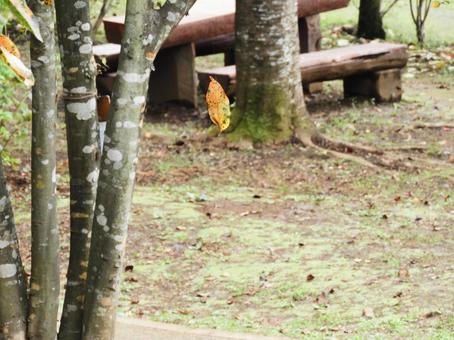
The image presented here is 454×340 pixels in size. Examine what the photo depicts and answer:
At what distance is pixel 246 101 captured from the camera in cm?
1108

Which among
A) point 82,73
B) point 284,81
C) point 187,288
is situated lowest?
point 187,288

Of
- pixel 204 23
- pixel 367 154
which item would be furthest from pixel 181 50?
pixel 367 154

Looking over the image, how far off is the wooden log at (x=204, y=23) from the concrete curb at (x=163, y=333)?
754 centimetres

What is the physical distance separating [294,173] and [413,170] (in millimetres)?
1062

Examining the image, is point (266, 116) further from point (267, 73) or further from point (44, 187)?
point (44, 187)

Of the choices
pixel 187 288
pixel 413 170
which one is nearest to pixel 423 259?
pixel 187 288

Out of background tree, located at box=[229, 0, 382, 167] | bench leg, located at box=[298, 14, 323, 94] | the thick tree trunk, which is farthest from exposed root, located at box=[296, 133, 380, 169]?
bench leg, located at box=[298, 14, 323, 94]

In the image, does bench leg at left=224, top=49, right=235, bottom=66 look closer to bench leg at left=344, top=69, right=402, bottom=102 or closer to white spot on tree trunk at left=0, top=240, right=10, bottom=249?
bench leg at left=344, top=69, right=402, bottom=102

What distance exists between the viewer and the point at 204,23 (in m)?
13.4

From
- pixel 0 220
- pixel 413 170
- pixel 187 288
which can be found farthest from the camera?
pixel 413 170

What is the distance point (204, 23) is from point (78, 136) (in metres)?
9.20

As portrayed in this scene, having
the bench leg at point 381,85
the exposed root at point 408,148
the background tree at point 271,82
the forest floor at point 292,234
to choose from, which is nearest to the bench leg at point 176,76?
the forest floor at point 292,234

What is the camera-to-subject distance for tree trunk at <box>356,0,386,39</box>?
17922 millimetres

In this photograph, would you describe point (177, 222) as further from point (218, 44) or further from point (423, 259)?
point (218, 44)
